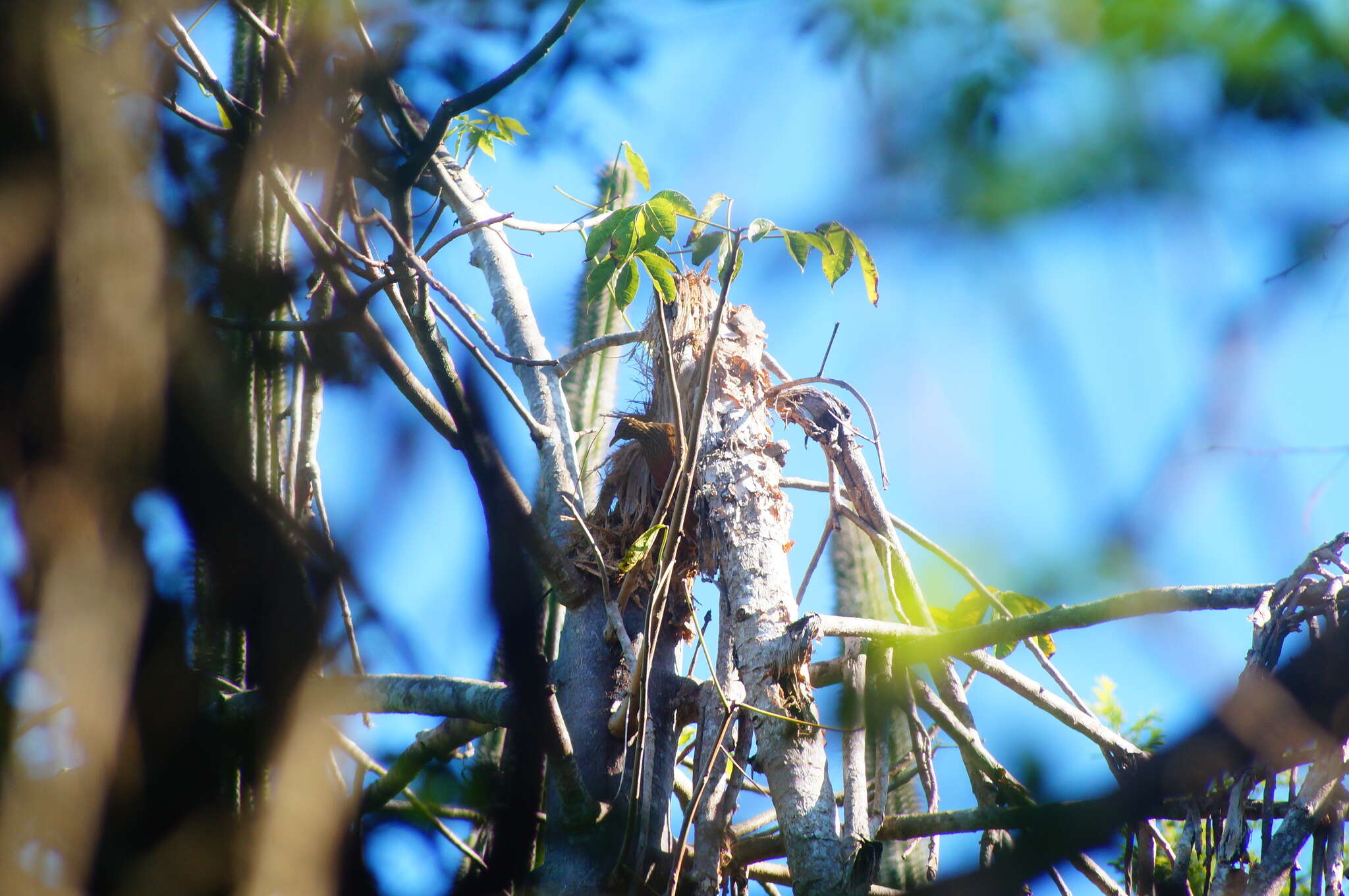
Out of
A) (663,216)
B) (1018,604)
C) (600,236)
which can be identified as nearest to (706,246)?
(663,216)

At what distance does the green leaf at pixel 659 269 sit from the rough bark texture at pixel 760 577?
0.45 m

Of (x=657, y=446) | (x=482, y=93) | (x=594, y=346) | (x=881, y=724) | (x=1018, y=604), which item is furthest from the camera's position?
(x=594, y=346)

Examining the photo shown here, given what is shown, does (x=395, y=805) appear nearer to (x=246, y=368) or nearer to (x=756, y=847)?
(x=246, y=368)

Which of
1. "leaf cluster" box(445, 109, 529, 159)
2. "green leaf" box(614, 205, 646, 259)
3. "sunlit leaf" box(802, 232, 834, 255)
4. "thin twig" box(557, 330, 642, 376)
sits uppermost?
"leaf cluster" box(445, 109, 529, 159)

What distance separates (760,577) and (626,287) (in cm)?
76

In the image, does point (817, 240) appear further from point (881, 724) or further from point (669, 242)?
point (881, 724)

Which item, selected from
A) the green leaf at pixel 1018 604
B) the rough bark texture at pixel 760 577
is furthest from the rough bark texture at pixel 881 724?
the green leaf at pixel 1018 604

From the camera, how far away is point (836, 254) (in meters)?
1.42

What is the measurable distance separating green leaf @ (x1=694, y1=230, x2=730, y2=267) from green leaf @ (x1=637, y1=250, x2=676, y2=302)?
10 cm

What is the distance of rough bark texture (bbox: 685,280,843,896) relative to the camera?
1.67 m

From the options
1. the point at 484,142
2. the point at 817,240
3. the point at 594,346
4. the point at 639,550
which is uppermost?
the point at 484,142

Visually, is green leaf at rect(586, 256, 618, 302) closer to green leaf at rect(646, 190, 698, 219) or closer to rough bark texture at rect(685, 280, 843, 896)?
green leaf at rect(646, 190, 698, 219)

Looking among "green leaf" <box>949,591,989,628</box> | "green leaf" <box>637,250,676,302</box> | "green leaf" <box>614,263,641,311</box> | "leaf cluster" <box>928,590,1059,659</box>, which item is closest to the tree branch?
"green leaf" <box>637,250,676,302</box>

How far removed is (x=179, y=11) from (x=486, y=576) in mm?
716
